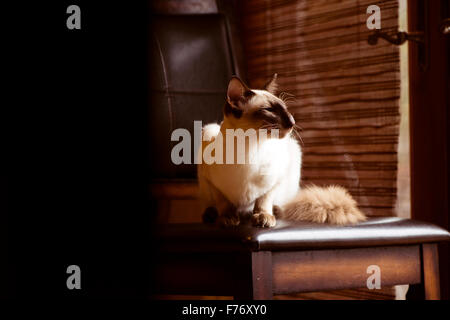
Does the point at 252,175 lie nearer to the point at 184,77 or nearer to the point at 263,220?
the point at 263,220

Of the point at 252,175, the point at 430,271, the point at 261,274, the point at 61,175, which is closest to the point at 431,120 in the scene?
the point at 430,271

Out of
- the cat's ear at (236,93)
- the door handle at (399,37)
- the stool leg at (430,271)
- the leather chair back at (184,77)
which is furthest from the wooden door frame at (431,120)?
the cat's ear at (236,93)

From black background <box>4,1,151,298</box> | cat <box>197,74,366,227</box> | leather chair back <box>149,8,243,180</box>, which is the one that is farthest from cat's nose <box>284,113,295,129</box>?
leather chair back <box>149,8,243,180</box>

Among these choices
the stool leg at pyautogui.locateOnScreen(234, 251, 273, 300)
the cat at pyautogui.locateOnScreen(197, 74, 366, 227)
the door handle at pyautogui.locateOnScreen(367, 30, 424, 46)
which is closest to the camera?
the stool leg at pyautogui.locateOnScreen(234, 251, 273, 300)

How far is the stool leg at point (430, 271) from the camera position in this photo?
107 centimetres

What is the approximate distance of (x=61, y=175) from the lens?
1078 mm

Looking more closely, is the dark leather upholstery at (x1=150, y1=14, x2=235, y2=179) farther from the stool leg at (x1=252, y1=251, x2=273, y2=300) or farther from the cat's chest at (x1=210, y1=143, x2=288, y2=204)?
the stool leg at (x1=252, y1=251, x2=273, y2=300)

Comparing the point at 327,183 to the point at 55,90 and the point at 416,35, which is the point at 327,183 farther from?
the point at 55,90

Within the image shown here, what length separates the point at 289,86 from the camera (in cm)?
171

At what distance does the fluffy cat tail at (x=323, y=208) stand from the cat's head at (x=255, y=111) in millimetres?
167

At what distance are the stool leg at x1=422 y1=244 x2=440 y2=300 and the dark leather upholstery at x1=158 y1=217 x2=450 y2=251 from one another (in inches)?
1.0

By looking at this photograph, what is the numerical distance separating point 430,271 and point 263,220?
343 millimetres

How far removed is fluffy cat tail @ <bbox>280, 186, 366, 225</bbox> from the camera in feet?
3.52
